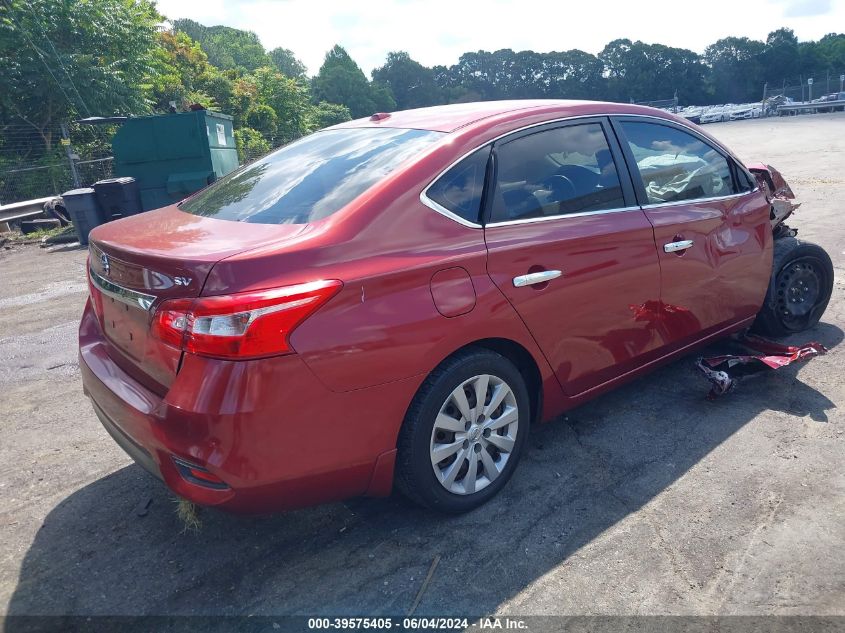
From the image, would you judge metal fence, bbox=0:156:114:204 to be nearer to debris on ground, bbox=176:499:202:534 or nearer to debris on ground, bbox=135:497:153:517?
debris on ground, bbox=135:497:153:517

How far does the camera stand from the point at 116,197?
11594 mm

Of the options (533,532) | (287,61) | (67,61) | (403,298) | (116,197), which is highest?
(287,61)

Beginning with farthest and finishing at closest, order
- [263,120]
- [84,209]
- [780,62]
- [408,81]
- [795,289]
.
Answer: [408,81], [780,62], [263,120], [84,209], [795,289]

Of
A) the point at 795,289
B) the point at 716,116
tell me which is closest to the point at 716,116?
the point at 716,116

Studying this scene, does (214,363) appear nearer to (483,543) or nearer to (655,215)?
(483,543)

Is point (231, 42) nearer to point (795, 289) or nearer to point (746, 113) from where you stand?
point (746, 113)

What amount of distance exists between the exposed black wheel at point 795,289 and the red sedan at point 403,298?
2.91ft

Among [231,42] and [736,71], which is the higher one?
[231,42]

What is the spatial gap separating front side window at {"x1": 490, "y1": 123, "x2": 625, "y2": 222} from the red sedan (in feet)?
0.04

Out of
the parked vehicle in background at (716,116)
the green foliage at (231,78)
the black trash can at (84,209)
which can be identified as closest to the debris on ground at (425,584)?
the black trash can at (84,209)

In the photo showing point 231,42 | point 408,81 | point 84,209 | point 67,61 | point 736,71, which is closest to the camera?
point 84,209

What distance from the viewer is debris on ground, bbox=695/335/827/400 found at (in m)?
3.94

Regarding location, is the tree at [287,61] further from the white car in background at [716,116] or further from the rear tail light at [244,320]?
the rear tail light at [244,320]

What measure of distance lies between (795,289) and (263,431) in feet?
13.5
